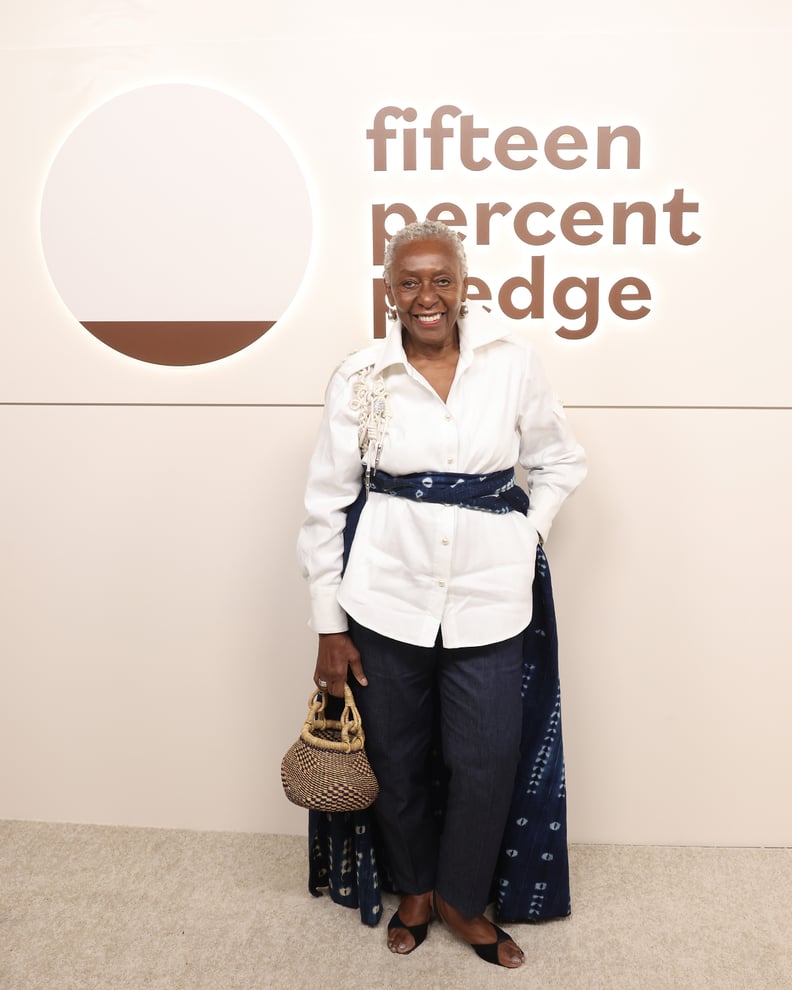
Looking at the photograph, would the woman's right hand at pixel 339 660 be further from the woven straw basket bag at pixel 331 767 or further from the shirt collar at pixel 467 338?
the shirt collar at pixel 467 338

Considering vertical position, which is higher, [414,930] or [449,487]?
[449,487]

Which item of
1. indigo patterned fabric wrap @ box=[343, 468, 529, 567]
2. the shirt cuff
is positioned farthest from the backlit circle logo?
the shirt cuff

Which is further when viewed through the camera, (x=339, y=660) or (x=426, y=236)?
(x=339, y=660)

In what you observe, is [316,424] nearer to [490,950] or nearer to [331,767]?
[331,767]

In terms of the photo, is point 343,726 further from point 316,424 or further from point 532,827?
point 316,424

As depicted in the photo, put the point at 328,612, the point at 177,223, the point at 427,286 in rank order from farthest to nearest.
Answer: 1. the point at 177,223
2. the point at 328,612
3. the point at 427,286

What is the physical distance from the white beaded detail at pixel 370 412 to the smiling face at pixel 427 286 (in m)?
0.14

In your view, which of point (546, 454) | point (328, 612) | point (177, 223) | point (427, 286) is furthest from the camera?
point (177, 223)

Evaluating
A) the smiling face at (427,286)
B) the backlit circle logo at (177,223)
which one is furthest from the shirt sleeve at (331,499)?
the backlit circle logo at (177,223)

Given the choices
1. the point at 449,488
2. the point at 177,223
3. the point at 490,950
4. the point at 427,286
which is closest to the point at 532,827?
the point at 490,950

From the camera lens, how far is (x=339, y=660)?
1.83 metres

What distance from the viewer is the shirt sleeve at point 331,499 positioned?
5.86ft

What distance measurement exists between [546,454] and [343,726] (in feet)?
2.57

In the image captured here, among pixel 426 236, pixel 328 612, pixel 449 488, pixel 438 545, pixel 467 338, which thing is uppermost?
pixel 426 236
